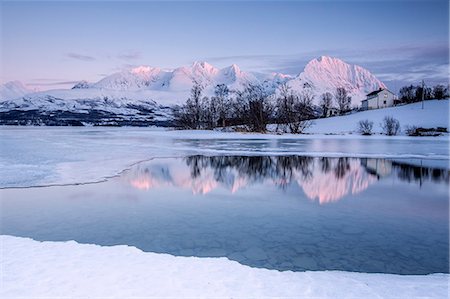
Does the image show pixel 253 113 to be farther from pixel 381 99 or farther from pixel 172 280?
pixel 172 280

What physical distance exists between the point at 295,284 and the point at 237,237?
2.61 metres

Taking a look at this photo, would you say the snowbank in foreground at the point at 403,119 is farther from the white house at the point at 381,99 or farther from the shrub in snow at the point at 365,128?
the white house at the point at 381,99

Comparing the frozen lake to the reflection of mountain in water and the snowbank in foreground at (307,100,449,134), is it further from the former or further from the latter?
the snowbank in foreground at (307,100,449,134)

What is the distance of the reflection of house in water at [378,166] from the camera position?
18031 mm

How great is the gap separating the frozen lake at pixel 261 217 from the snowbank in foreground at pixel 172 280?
60 cm

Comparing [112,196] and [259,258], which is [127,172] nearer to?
[112,196]

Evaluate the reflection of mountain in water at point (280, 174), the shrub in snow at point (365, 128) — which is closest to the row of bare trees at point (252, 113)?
the shrub in snow at point (365, 128)

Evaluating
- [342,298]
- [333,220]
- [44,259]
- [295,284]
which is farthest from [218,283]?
[333,220]

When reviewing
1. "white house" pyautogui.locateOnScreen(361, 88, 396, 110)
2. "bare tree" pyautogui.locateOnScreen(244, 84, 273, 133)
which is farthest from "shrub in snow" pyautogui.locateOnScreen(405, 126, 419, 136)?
"white house" pyautogui.locateOnScreen(361, 88, 396, 110)

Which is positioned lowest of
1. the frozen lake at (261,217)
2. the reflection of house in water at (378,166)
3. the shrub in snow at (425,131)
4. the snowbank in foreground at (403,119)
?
the frozen lake at (261,217)

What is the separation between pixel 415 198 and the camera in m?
12.2

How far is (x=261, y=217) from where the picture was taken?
971 cm

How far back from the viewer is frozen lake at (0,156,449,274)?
7.11m

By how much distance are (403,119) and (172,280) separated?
67.0 meters
